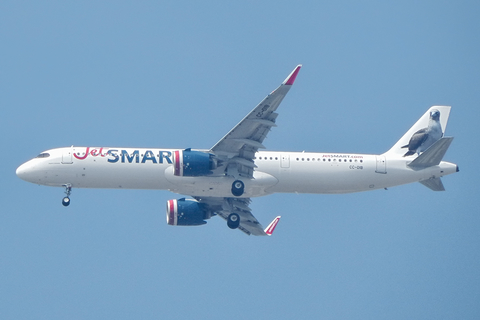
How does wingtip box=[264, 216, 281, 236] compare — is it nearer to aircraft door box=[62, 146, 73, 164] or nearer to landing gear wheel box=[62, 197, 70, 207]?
landing gear wheel box=[62, 197, 70, 207]

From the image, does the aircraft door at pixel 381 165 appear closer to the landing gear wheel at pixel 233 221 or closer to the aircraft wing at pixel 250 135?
the aircraft wing at pixel 250 135

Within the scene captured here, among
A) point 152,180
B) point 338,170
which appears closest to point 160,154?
point 152,180

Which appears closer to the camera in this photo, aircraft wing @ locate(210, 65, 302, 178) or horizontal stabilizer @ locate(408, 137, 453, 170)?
aircraft wing @ locate(210, 65, 302, 178)

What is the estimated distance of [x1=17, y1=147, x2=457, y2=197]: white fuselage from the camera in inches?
2297

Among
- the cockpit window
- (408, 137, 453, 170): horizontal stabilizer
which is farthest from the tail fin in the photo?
the cockpit window

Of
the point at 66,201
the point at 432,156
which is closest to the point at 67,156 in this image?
the point at 66,201

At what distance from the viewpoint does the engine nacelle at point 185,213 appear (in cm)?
6300

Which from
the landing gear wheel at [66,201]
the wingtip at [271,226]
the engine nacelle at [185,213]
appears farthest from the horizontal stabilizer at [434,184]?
the landing gear wheel at [66,201]

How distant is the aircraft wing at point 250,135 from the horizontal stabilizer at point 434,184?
46.7ft

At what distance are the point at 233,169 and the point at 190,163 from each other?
3819mm

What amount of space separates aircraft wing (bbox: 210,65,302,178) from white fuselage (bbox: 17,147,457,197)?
1375mm

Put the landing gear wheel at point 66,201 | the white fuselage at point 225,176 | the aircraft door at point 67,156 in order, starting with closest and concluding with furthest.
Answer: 1. the white fuselage at point 225,176
2. the aircraft door at point 67,156
3. the landing gear wheel at point 66,201

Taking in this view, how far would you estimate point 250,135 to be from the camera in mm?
55719

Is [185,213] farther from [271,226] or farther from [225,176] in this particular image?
[271,226]
